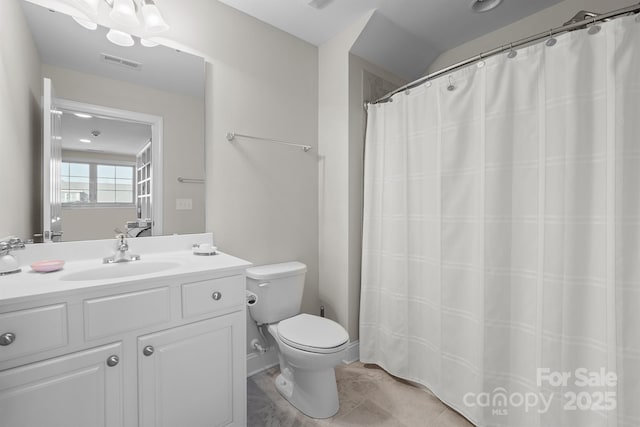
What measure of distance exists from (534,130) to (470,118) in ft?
1.02

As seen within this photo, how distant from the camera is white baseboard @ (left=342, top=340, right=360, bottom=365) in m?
2.10

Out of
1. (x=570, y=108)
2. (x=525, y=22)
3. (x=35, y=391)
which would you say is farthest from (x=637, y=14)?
(x=35, y=391)

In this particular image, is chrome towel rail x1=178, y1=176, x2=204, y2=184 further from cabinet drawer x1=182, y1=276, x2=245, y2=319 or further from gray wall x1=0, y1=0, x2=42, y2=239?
cabinet drawer x1=182, y1=276, x2=245, y2=319

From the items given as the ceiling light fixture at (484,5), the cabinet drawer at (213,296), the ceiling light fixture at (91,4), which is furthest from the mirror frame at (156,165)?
the ceiling light fixture at (484,5)

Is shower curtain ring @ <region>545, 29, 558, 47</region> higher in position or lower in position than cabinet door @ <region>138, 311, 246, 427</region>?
higher

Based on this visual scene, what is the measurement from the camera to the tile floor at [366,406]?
4.99 ft

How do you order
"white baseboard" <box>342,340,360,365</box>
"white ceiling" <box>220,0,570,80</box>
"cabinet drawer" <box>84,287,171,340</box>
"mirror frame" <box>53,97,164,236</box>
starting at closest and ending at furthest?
"cabinet drawer" <box>84,287,171,340</box> < "mirror frame" <box>53,97,164,236</box> < "white ceiling" <box>220,0,570,80</box> < "white baseboard" <box>342,340,360,365</box>

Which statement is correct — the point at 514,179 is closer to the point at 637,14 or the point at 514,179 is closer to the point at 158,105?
the point at 637,14

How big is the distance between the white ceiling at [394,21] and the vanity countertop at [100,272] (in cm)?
162

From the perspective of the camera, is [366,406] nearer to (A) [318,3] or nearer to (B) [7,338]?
(B) [7,338]

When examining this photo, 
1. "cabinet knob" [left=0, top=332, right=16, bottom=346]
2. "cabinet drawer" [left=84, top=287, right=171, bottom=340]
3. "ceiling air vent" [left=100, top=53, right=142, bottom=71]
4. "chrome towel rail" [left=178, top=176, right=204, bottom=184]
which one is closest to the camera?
"cabinet knob" [left=0, top=332, right=16, bottom=346]

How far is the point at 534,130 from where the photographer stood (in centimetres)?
131

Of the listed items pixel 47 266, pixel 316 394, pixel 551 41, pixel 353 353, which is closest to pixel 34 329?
pixel 47 266

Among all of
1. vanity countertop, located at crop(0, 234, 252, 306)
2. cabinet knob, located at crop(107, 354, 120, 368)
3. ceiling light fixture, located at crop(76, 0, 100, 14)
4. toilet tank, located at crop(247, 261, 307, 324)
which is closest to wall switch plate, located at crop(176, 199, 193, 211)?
vanity countertop, located at crop(0, 234, 252, 306)
